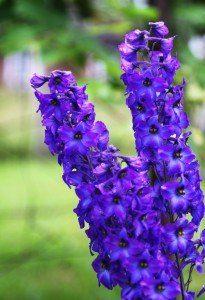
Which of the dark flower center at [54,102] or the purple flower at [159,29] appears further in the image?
the purple flower at [159,29]

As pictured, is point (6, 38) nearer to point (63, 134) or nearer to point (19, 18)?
point (19, 18)

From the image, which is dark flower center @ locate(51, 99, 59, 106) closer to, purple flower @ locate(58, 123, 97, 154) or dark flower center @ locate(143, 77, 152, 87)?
purple flower @ locate(58, 123, 97, 154)

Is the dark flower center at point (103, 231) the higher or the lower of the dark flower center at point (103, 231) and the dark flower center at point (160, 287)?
the higher

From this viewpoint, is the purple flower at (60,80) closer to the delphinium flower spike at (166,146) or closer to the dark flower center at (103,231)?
the delphinium flower spike at (166,146)

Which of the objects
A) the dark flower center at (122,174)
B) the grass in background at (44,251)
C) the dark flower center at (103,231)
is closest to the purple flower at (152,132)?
the dark flower center at (122,174)

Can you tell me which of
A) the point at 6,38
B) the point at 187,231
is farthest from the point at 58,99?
the point at 6,38

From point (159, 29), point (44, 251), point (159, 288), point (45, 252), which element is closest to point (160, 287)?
point (159, 288)

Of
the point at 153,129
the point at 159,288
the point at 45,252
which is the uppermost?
the point at 153,129

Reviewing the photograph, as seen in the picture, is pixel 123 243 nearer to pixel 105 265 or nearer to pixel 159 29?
pixel 105 265
